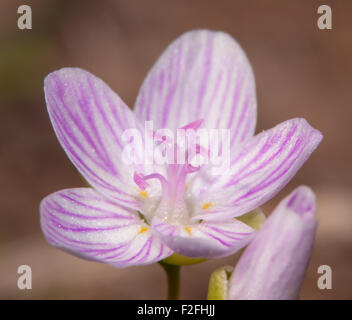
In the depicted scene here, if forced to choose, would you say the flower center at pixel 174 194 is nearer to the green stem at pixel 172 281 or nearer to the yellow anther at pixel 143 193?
the yellow anther at pixel 143 193

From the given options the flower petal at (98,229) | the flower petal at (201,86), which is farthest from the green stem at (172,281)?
the flower petal at (201,86)

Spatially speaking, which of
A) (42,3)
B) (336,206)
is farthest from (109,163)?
(42,3)

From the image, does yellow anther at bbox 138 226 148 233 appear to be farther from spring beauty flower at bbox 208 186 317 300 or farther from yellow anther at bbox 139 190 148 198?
spring beauty flower at bbox 208 186 317 300

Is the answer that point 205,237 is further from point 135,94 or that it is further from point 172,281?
point 135,94

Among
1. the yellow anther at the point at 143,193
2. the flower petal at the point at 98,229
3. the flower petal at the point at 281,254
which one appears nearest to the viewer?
the flower petal at the point at 281,254

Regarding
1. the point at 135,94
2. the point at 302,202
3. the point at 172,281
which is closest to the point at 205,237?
the point at 172,281

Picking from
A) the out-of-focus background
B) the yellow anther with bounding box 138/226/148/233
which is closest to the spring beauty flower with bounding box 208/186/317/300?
the yellow anther with bounding box 138/226/148/233

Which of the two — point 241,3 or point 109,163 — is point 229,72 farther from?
point 241,3
